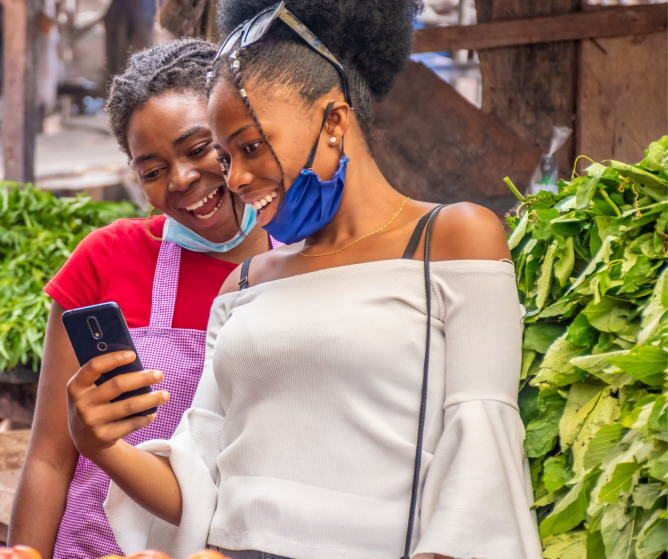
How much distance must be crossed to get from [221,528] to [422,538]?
1.54ft

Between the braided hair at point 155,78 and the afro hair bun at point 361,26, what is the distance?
272 millimetres

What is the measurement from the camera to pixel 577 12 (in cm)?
329

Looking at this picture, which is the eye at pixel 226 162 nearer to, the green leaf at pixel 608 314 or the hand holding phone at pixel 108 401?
the hand holding phone at pixel 108 401

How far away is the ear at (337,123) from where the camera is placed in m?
1.78

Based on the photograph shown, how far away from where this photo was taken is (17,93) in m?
6.49

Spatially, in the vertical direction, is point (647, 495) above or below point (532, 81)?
below

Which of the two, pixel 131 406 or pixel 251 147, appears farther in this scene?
pixel 251 147

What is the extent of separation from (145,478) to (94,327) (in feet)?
1.33

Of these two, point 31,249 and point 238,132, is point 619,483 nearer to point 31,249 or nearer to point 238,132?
point 238,132

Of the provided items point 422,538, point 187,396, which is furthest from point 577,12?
point 422,538

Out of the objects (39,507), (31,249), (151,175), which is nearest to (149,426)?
(39,507)

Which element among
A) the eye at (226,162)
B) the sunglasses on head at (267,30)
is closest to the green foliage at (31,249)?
the eye at (226,162)

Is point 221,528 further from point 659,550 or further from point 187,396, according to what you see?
point 659,550

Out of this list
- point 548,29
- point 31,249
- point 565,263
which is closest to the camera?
point 565,263
